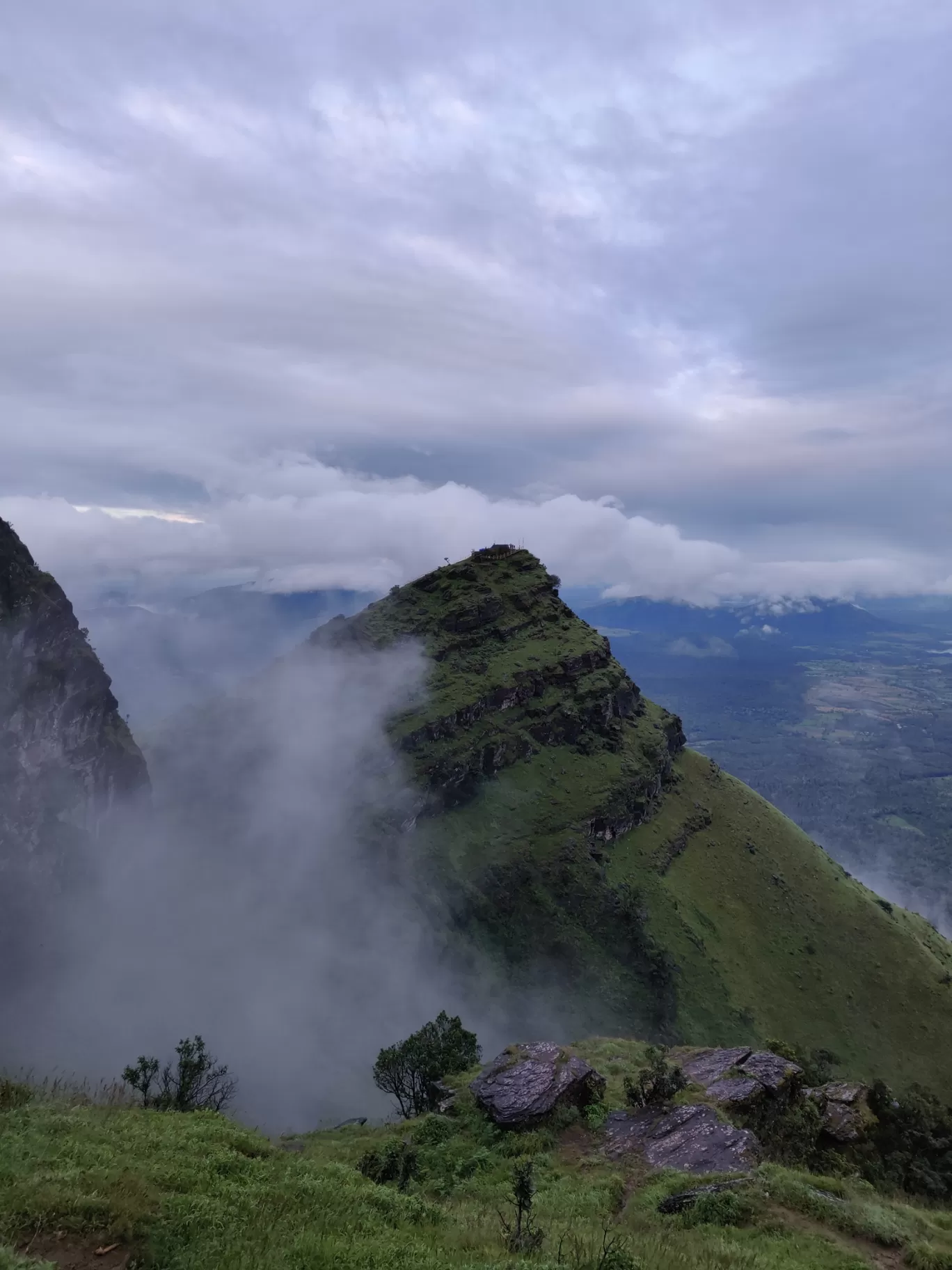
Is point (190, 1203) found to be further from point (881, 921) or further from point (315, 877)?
point (881, 921)

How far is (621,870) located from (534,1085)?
107 m

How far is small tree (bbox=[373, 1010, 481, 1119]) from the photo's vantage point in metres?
43.3

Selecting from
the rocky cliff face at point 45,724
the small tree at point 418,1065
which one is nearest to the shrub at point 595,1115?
the small tree at point 418,1065

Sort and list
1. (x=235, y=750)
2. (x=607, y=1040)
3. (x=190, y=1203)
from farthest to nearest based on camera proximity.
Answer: (x=235, y=750)
(x=607, y=1040)
(x=190, y=1203)

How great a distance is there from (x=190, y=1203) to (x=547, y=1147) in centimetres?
1951

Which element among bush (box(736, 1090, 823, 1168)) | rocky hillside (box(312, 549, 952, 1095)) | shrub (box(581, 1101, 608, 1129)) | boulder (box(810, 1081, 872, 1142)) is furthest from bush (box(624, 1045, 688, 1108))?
rocky hillside (box(312, 549, 952, 1095))

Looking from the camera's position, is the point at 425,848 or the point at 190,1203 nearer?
the point at 190,1203

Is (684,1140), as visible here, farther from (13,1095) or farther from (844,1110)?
(13,1095)

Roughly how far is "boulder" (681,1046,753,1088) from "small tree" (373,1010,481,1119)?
56.4 ft

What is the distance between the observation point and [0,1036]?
87.4 metres

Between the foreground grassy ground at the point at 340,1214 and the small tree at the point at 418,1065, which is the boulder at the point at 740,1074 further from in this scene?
the small tree at the point at 418,1065

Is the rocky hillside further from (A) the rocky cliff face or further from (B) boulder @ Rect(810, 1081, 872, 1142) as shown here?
(B) boulder @ Rect(810, 1081, 872, 1142)

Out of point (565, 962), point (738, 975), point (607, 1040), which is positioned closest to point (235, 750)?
point (565, 962)

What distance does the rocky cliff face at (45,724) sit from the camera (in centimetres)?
9862
